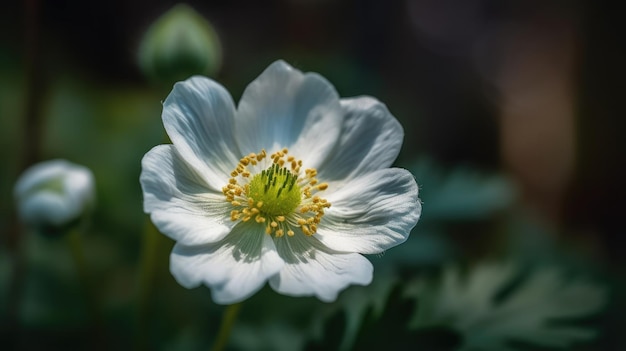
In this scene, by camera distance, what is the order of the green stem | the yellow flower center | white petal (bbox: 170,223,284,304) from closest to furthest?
white petal (bbox: 170,223,284,304) < the green stem < the yellow flower center

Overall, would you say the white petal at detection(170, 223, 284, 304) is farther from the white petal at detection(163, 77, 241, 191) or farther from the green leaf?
the green leaf

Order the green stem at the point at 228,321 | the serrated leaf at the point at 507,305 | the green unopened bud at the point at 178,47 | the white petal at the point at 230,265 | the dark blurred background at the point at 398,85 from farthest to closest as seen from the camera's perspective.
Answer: the dark blurred background at the point at 398,85 → the green unopened bud at the point at 178,47 → the serrated leaf at the point at 507,305 → the green stem at the point at 228,321 → the white petal at the point at 230,265

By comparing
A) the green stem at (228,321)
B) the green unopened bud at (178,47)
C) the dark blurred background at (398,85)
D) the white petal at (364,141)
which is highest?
the dark blurred background at (398,85)

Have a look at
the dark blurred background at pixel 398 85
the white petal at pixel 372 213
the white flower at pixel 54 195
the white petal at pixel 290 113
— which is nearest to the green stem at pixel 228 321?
the white petal at pixel 372 213

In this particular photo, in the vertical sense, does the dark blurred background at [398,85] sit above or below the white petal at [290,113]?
above

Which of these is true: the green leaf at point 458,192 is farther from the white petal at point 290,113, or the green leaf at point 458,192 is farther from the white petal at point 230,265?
the white petal at point 230,265

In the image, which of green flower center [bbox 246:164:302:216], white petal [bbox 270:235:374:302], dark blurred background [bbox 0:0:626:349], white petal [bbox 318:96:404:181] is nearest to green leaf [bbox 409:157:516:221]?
dark blurred background [bbox 0:0:626:349]
